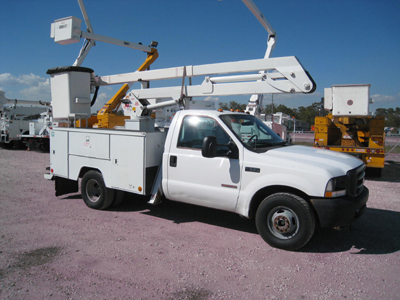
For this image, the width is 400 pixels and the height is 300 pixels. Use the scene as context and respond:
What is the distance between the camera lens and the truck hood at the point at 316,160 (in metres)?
4.23

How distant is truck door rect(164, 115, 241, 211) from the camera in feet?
15.7

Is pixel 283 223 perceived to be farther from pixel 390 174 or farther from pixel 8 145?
pixel 8 145

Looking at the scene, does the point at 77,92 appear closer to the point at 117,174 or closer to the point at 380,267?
the point at 117,174

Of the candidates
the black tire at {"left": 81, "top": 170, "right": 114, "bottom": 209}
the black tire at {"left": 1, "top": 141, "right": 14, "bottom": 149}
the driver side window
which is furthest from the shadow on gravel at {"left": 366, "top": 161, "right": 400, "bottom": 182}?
the black tire at {"left": 1, "top": 141, "right": 14, "bottom": 149}

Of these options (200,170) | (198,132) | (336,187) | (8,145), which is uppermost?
(198,132)

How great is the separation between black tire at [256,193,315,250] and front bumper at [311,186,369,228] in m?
0.14

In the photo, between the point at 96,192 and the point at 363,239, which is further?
the point at 96,192

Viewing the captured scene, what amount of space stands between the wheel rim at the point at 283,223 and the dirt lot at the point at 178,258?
26 cm

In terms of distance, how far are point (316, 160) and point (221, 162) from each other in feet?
4.58

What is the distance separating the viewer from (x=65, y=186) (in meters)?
7.26

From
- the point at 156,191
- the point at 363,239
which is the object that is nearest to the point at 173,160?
the point at 156,191

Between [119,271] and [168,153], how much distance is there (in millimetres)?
2166

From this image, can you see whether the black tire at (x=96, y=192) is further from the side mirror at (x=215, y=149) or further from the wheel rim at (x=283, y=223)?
the wheel rim at (x=283, y=223)

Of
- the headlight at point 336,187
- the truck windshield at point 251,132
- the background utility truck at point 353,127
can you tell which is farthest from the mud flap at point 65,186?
the background utility truck at point 353,127
